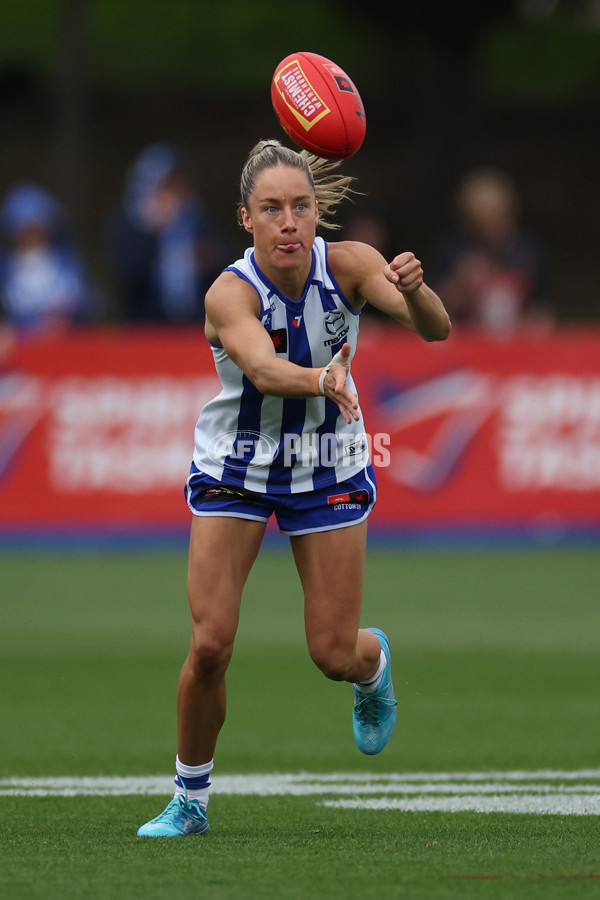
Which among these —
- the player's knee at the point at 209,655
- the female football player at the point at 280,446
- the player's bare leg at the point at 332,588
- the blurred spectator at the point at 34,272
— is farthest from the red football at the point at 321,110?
the blurred spectator at the point at 34,272

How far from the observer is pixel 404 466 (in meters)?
13.7

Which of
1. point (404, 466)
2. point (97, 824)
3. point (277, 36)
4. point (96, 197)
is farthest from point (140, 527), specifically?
point (277, 36)

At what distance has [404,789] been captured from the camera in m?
6.23

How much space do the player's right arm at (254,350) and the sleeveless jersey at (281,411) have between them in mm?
79

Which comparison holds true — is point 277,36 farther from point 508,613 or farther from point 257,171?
point 257,171

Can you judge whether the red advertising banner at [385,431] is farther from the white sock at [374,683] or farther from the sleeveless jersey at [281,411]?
the sleeveless jersey at [281,411]

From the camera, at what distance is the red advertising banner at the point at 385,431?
13.4m

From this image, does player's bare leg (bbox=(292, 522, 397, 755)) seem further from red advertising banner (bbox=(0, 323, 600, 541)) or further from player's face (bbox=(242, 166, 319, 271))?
red advertising banner (bbox=(0, 323, 600, 541))

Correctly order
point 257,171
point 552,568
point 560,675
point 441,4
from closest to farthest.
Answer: point 257,171 → point 560,675 → point 552,568 → point 441,4

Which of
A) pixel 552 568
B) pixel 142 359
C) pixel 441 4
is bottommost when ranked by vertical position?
pixel 552 568

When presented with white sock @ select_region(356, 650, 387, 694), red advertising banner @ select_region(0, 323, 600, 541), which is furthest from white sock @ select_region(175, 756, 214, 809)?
red advertising banner @ select_region(0, 323, 600, 541)

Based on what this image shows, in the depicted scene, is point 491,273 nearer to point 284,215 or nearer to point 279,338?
point 279,338

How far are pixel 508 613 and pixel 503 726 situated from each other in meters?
3.40

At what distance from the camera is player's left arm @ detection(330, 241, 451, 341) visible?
5297mm
